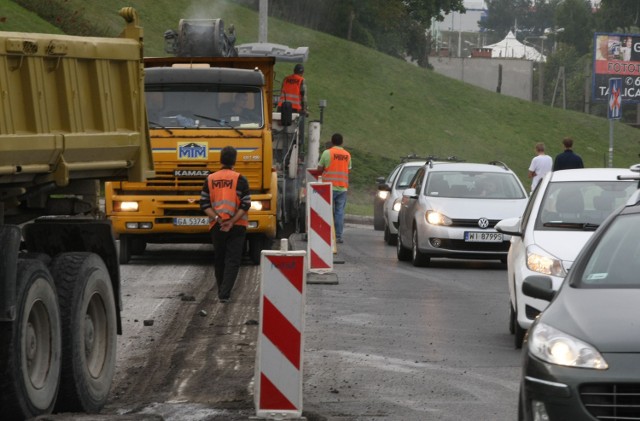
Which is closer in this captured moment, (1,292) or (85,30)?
(1,292)

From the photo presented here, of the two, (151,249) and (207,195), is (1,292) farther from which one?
(151,249)

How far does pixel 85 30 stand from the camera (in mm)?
46531

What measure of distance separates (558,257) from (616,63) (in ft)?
153

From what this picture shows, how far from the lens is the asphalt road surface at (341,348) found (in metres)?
9.29

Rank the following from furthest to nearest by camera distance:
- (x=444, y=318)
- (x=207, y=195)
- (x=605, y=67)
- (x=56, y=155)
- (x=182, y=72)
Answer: (x=605, y=67) < (x=182, y=72) < (x=207, y=195) < (x=444, y=318) < (x=56, y=155)

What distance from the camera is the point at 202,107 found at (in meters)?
20.0

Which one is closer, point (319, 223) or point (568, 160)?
point (319, 223)

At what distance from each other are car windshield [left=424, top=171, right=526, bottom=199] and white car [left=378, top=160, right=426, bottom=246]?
344 cm

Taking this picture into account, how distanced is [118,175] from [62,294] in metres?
1.37

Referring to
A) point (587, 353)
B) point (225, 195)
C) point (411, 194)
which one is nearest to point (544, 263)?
point (225, 195)

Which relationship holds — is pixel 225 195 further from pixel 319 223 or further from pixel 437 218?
pixel 437 218

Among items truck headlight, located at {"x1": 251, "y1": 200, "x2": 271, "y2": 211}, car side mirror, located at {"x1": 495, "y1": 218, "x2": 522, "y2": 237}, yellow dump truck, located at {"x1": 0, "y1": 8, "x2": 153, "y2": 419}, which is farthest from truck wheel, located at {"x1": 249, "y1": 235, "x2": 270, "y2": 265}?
yellow dump truck, located at {"x1": 0, "y1": 8, "x2": 153, "y2": 419}

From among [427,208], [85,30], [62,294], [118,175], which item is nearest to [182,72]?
[427,208]

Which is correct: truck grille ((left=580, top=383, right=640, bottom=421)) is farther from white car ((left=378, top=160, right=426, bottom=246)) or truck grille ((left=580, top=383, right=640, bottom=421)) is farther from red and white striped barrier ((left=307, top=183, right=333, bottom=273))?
white car ((left=378, top=160, right=426, bottom=246))
